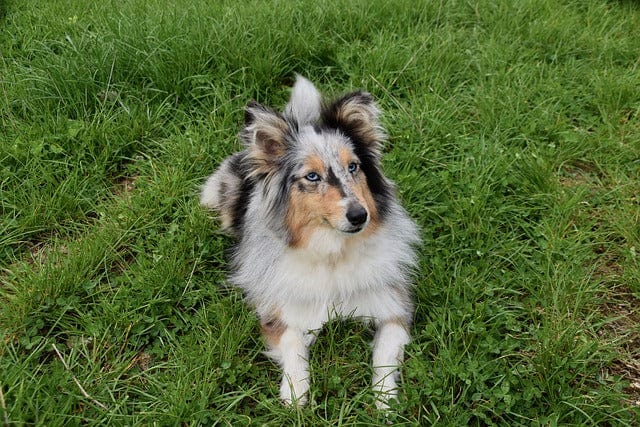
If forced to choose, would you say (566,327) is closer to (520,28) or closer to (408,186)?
(408,186)

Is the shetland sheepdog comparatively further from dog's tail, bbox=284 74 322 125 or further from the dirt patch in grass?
the dirt patch in grass

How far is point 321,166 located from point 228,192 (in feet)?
3.45

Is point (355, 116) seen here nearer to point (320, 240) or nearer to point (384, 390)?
point (320, 240)

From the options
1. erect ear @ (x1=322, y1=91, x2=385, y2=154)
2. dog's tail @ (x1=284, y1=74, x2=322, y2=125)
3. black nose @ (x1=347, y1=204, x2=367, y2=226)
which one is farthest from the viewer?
dog's tail @ (x1=284, y1=74, x2=322, y2=125)

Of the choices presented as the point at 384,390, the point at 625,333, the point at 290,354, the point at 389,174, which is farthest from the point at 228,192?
the point at 625,333

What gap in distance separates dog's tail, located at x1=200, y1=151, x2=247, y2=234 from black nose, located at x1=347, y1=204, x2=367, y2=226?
3.21 feet

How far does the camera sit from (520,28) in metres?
5.19

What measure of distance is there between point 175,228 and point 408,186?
1593 mm

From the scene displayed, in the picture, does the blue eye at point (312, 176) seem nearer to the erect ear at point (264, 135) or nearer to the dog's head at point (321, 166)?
the dog's head at point (321, 166)

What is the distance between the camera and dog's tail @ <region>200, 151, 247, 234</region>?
342 cm

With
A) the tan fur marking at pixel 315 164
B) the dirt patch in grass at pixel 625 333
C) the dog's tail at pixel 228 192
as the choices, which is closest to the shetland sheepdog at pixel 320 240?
the tan fur marking at pixel 315 164

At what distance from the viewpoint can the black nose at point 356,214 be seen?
2.53 m

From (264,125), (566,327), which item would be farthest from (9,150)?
(566,327)

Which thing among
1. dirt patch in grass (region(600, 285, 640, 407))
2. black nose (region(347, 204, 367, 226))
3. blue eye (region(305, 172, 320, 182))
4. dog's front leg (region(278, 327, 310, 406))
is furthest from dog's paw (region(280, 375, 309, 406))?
dirt patch in grass (region(600, 285, 640, 407))
